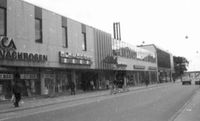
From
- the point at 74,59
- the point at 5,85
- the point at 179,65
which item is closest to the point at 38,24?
the point at 74,59

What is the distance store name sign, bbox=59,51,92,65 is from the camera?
33.7 metres

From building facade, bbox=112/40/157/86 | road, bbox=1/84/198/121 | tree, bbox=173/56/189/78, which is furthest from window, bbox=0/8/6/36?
tree, bbox=173/56/189/78

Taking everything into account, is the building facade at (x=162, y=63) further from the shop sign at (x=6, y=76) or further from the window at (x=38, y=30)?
the shop sign at (x=6, y=76)

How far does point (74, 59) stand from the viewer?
36000 mm

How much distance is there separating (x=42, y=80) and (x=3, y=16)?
8450 millimetres

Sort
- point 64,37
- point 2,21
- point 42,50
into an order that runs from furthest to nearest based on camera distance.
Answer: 1. point 64,37
2. point 42,50
3. point 2,21

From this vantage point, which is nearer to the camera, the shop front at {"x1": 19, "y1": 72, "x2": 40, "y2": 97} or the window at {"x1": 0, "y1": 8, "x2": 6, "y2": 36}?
the window at {"x1": 0, "y1": 8, "x2": 6, "y2": 36}

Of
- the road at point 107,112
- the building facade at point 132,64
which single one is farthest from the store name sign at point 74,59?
the road at point 107,112

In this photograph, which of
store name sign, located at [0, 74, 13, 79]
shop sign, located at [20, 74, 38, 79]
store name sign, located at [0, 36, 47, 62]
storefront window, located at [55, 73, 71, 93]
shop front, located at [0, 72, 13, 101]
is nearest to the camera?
store name sign, located at [0, 36, 47, 62]

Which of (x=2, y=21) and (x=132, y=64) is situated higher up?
(x=2, y=21)

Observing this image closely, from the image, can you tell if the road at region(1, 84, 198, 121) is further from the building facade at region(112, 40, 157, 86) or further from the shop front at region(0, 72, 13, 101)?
the building facade at region(112, 40, 157, 86)

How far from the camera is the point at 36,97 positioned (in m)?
29.7

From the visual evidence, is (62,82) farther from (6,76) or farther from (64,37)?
(6,76)

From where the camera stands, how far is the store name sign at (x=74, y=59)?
111 ft
